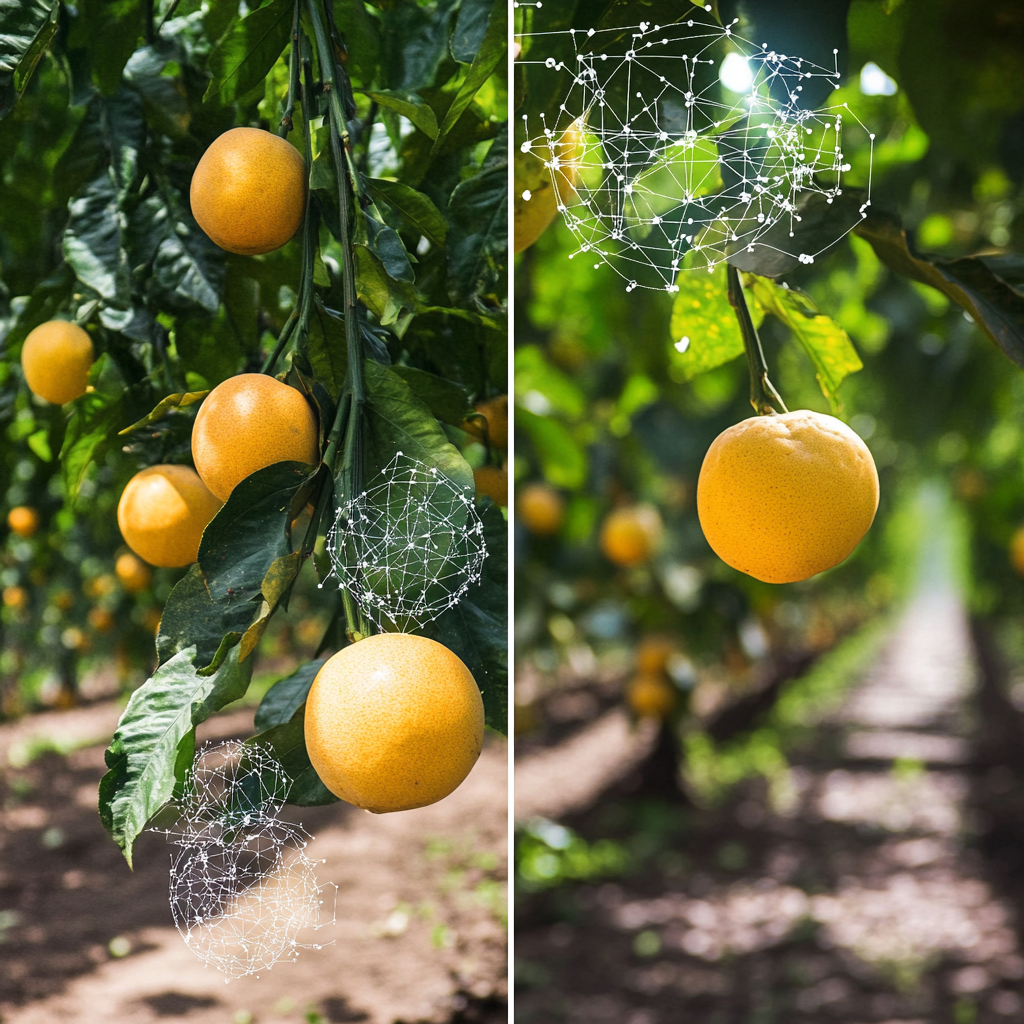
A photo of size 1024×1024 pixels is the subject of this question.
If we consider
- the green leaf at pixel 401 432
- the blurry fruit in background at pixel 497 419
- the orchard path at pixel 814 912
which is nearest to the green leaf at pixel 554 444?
the blurry fruit in background at pixel 497 419

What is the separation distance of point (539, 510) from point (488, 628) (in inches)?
53.3

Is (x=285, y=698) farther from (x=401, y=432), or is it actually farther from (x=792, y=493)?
(x=792, y=493)

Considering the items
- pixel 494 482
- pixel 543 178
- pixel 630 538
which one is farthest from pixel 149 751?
pixel 630 538

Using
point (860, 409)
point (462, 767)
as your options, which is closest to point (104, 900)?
point (462, 767)

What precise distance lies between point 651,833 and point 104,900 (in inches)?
106

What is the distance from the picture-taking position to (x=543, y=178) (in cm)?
56

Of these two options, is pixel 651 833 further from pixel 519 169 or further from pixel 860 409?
pixel 519 169

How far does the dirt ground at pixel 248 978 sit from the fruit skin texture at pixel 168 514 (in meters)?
0.10

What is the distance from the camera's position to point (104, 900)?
90 centimetres

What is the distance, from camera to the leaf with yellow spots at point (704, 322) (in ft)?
1.72

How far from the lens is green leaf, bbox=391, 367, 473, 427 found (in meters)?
0.51
